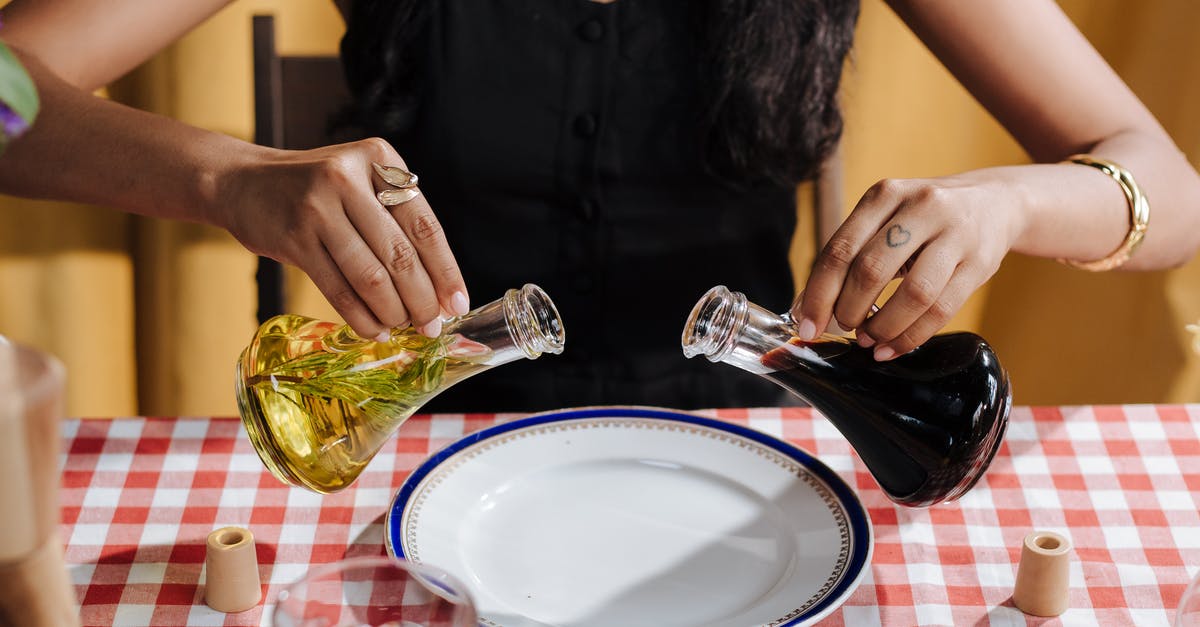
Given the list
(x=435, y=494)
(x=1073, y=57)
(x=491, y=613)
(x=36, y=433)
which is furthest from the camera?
(x=1073, y=57)

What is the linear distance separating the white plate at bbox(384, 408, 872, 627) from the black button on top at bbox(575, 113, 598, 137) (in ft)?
1.36

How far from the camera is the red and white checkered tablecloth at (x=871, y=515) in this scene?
0.72 metres

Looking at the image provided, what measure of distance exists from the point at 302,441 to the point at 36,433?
1.14 ft

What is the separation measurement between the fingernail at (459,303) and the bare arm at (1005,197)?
0.73ft

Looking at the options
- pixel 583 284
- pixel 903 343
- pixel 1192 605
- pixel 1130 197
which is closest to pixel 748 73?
pixel 583 284

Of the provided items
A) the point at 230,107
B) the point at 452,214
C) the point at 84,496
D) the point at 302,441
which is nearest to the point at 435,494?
the point at 302,441

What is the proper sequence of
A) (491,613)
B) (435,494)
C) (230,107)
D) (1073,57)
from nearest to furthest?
1. (491,613)
2. (435,494)
3. (1073,57)
4. (230,107)

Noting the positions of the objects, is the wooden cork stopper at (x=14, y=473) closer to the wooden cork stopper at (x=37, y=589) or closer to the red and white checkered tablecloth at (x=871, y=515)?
the wooden cork stopper at (x=37, y=589)

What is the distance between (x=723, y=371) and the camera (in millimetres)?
1303

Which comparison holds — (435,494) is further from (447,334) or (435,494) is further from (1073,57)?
(1073,57)

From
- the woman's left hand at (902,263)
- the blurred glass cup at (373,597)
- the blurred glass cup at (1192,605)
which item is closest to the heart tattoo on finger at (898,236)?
the woman's left hand at (902,263)

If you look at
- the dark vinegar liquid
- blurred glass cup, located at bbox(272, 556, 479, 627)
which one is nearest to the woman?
the dark vinegar liquid

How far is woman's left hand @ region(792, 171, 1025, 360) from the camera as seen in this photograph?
29.1 inches

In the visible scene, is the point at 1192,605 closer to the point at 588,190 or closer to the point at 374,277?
the point at 374,277
